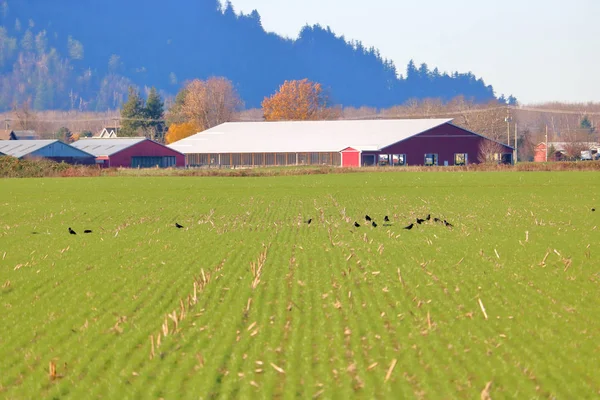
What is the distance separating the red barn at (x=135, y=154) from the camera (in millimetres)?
99062

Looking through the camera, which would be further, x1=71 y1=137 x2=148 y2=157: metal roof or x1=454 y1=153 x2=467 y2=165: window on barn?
x1=71 y1=137 x2=148 y2=157: metal roof

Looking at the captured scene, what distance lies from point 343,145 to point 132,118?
67.5 meters

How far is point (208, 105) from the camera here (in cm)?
15450

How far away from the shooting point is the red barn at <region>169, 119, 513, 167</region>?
94000mm

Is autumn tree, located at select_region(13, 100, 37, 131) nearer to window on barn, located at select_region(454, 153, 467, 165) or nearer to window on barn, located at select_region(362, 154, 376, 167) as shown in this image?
window on barn, located at select_region(362, 154, 376, 167)

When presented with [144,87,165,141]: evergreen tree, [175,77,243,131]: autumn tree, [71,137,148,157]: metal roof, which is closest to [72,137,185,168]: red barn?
[71,137,148,157]: metal roof

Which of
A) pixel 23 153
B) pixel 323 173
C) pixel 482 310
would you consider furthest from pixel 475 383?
pixel 23 153

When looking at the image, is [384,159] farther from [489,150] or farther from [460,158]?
[489,150]

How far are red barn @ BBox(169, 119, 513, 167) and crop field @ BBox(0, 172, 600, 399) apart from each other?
66.6 metres

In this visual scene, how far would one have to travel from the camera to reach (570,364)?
9430 millimetres

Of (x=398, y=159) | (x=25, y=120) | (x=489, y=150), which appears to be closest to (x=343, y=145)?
(x=398, y=159)

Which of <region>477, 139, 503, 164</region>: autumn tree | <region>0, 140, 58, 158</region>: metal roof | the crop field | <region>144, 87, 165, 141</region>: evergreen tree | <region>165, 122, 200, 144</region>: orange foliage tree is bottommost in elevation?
the crop field

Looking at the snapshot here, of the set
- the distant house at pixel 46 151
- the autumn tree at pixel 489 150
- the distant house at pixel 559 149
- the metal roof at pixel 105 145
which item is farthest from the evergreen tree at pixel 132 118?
the autumn tree at pixel 489 150

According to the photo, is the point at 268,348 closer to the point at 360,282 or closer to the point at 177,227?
the point at 360,282
